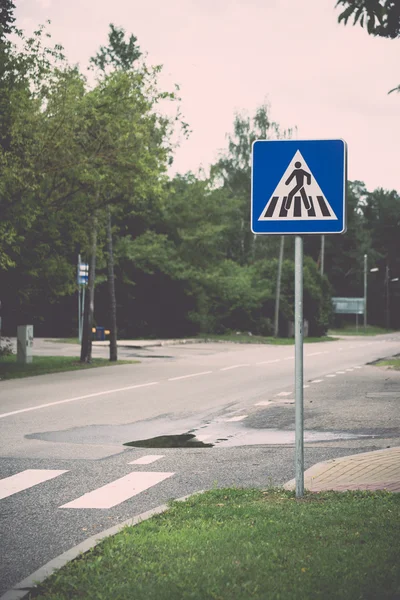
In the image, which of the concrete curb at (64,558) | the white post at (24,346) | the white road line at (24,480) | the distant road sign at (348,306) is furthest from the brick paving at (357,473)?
the distant road sign at (348,306)

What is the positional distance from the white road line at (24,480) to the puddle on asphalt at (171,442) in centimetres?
209

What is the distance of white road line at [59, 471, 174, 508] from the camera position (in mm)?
7668

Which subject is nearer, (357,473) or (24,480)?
(357,473)

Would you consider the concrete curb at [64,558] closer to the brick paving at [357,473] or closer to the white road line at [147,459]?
the brick paving at [357,473]

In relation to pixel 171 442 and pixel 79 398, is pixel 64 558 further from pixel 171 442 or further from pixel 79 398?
pixel 79 398

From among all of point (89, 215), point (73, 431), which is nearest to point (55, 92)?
point (89, 215)

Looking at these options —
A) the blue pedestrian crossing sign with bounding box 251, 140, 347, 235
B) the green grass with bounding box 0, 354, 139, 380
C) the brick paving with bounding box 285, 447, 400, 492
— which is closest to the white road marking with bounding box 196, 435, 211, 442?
the brick paving with bounding box 285, 447, 400, 492

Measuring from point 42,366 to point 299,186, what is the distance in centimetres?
2097

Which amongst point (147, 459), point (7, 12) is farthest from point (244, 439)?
point (7, 12)

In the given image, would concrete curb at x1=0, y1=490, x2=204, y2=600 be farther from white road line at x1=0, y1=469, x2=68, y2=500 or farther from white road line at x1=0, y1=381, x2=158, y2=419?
white road line at x1=0, y1=381, x2=158, y2=419

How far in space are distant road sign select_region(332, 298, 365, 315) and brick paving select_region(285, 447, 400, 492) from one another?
89079 mm

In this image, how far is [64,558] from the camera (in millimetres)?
5504

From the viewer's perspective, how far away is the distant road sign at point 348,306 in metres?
98.1

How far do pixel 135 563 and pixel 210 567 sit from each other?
1.50ft
